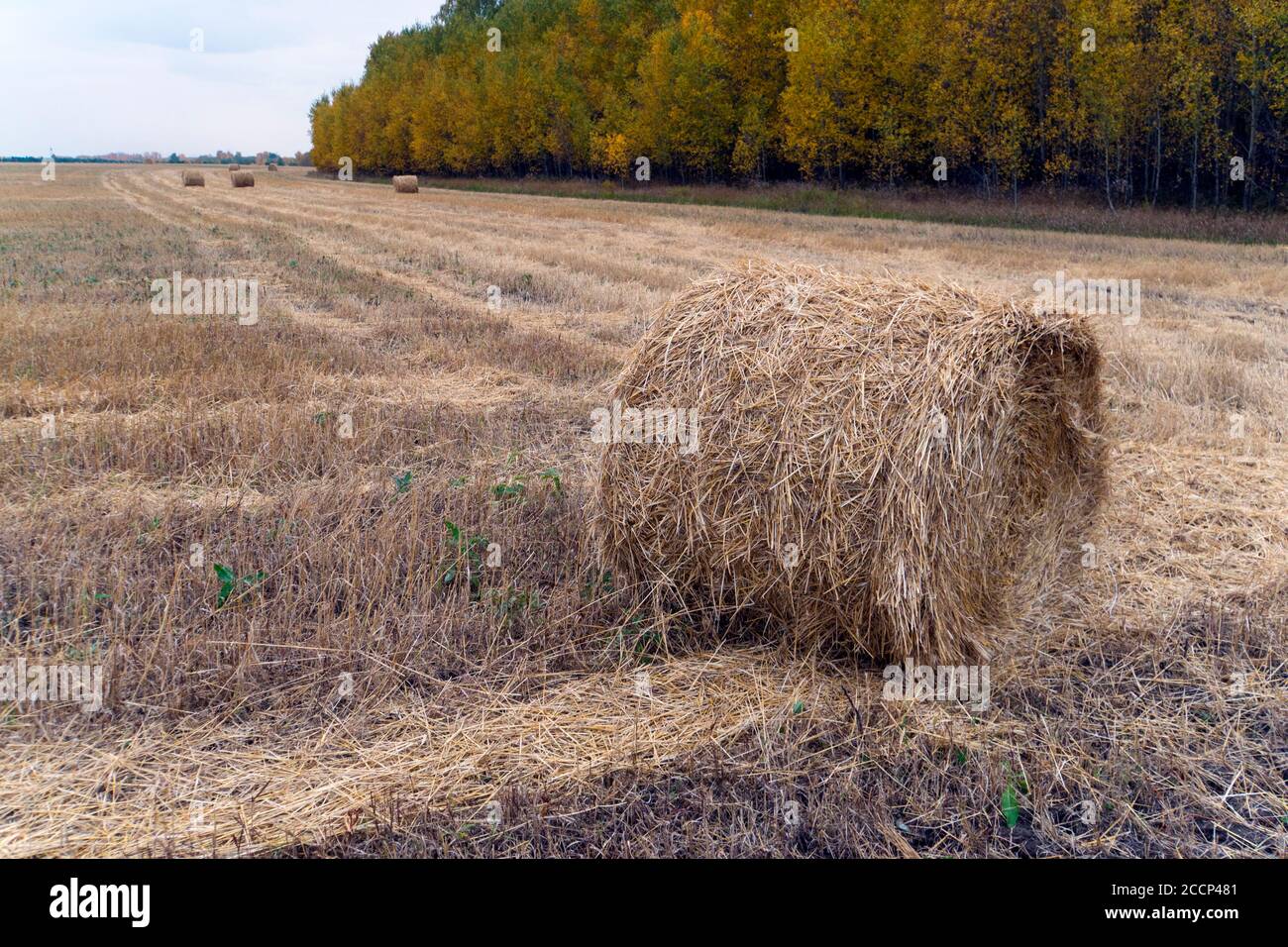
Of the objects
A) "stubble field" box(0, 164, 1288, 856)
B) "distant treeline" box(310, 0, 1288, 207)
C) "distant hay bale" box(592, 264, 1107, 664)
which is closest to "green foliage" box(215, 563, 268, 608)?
"stubble field" box(0, 164, 1288, 856)

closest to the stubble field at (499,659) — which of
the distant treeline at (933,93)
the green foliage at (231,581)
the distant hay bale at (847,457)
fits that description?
the green foliage at (231,581)

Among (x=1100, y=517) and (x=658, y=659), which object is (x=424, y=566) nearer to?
(x=658, y=659)

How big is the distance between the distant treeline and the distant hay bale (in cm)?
1403

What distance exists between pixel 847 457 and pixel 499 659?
1856mm

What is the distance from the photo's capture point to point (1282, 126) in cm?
2758

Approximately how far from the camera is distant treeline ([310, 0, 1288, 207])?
87.6ft

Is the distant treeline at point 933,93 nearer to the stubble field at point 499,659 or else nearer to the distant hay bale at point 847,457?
the stubble field at point 499,659

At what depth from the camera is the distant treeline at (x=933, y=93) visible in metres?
26.7

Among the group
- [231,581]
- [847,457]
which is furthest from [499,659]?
[847,457]

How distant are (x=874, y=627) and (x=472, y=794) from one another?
6.33ft

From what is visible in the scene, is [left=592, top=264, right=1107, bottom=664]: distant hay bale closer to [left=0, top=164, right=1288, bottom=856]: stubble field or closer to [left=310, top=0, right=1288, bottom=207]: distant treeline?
[left=0, top=164, right=1288, bottom=856]: stubble field

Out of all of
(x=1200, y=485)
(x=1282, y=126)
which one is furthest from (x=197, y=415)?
(x=1282, y=126)

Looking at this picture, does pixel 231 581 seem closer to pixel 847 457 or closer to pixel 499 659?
pixel 499 659

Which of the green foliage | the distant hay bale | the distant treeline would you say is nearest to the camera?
the distant hay bale
